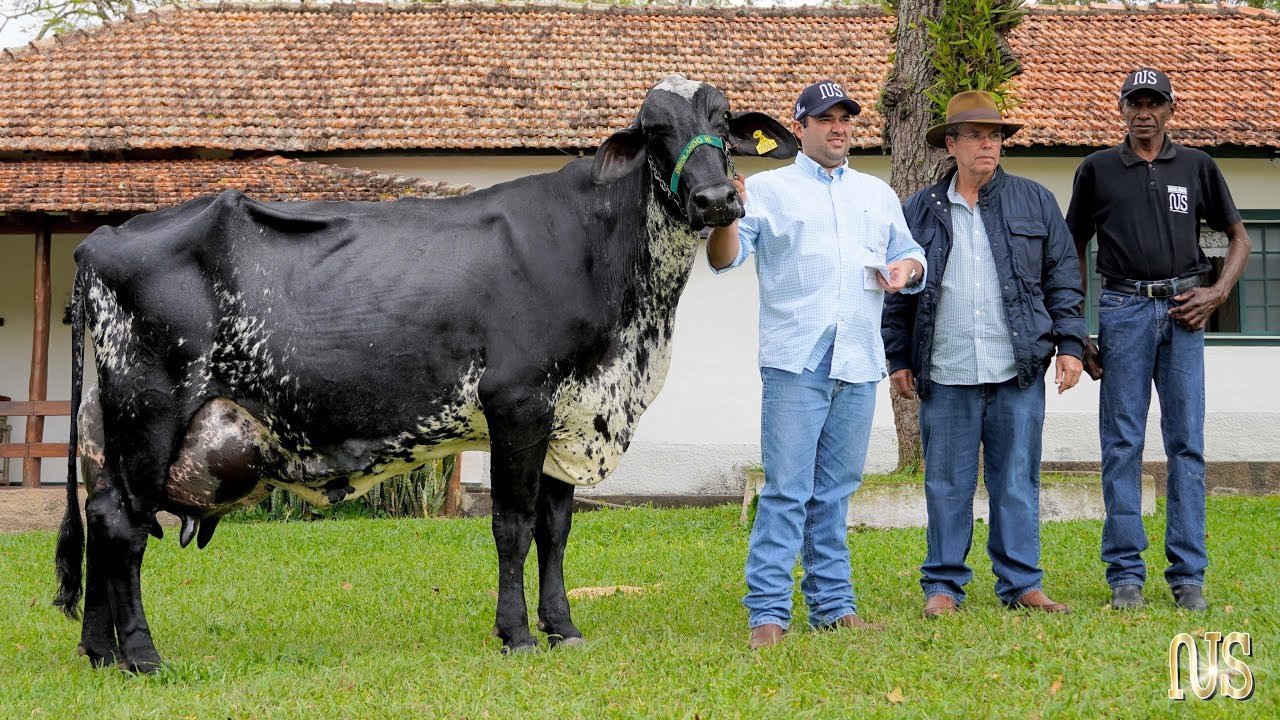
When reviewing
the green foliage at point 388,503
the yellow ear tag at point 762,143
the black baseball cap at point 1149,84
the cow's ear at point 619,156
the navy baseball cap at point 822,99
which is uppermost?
the black baseball cap at point 1149,84

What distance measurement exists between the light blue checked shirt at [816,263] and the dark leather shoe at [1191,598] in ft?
5.65

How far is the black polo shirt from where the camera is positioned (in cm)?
575

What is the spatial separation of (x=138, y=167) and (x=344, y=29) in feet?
14.9

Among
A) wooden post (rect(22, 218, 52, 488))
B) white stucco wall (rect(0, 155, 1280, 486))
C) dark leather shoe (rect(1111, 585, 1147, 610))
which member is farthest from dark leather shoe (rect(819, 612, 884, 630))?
wooden post (rect(22, 218, 52, 488))

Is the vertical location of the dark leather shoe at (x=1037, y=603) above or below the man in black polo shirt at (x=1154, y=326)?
below

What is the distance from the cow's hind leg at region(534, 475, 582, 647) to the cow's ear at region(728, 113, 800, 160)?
1.67 meters

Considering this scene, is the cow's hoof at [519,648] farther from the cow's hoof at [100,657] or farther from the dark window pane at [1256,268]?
the dark window pane at [1256,268]

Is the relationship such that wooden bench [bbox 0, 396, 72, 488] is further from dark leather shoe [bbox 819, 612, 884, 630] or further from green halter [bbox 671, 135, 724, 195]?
dark leather shoe [bbox 819, 612, 884, 630]

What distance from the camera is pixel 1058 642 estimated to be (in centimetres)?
487

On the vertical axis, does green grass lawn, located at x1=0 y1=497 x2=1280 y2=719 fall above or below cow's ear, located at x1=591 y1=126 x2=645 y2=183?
below

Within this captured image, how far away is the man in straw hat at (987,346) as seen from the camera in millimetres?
5656

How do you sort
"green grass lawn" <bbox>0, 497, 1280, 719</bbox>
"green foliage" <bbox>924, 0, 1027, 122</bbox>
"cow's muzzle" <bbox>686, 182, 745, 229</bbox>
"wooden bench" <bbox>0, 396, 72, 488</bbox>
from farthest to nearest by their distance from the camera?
"wooden bench" <bbox>0, 396, 72, 488</bbox> → "green foliage" <bbox>924, 0, 1027, 122</bbox> → "cow's muzzle" <bbox>686, 182, 745, 229</bbox> → "green grass lawn" <bbox>0, 497, 1280, 719</bbox>

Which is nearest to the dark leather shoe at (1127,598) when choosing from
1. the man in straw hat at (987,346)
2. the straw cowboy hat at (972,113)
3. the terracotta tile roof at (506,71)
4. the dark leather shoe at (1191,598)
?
the dark leather shoe at (1191,598)

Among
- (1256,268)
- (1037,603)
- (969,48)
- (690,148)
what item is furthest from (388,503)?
(1256,268)
